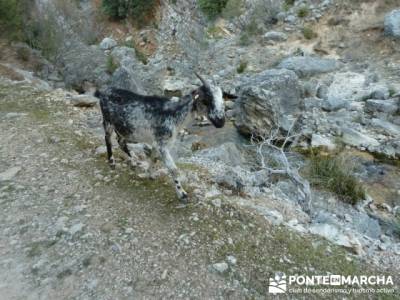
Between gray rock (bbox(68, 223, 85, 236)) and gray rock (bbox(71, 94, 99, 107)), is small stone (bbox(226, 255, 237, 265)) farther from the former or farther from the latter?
gray rock (bbox(71, 94, 99, 107))

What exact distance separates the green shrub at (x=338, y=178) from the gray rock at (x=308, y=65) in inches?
229

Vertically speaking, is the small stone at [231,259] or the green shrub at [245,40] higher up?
the green shrub at [245,40]

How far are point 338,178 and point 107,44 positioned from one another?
13.6 m

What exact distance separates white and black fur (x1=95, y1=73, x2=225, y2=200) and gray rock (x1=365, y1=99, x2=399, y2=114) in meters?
7.63

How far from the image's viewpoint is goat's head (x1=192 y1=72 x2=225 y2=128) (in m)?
4.71

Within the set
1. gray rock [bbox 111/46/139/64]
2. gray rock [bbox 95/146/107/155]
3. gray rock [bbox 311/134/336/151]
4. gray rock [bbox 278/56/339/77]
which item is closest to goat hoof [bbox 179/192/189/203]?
gray rock [bbox 95/146/107/155]

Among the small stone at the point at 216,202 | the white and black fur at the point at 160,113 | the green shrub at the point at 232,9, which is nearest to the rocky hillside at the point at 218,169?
the small stone at the point at 216,202

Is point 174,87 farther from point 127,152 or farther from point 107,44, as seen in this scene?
point 127,152

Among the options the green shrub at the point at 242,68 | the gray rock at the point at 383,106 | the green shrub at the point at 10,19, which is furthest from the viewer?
the green shrub at the point at 242,68

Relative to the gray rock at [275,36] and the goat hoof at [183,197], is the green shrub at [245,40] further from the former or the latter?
the goat hoof at [183,197]

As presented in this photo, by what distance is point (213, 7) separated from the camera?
18406 mm

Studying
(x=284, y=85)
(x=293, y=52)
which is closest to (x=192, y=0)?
(x=293, y=52)

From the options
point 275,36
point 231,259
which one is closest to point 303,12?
point 275,36

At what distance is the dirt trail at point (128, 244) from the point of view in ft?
13.1
